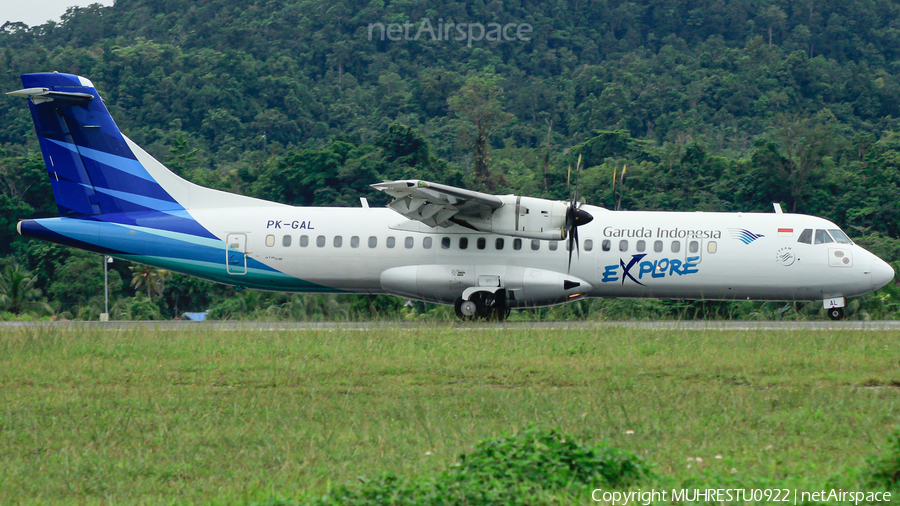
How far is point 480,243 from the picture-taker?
19.8m

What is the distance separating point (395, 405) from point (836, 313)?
12.7 meters

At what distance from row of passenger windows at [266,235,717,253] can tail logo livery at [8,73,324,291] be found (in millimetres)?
895

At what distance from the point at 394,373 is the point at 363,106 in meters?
79.8

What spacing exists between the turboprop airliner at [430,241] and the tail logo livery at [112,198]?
28 mm

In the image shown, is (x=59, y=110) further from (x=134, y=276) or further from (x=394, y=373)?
(x=134, y=276)

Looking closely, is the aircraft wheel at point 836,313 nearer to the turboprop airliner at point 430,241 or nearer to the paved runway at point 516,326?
the turboprop airliner at point 430,241

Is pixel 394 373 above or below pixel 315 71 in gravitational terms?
below

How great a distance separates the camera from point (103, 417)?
955 cm

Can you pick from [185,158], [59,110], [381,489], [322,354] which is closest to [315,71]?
[185,158]

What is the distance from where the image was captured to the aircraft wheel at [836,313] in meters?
19.5

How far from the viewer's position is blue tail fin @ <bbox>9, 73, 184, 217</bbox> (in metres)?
20.6

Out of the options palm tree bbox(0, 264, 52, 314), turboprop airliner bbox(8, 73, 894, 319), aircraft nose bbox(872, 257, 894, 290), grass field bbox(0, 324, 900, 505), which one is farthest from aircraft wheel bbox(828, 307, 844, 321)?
palm tree bbox(0, 264, 52, 314)

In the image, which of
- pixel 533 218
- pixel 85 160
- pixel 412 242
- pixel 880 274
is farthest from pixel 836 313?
pixel 85 160

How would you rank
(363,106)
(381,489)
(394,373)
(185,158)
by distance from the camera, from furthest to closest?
(363,106), (185,158), (394,373), (381,489)
